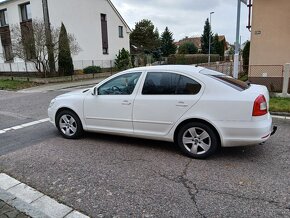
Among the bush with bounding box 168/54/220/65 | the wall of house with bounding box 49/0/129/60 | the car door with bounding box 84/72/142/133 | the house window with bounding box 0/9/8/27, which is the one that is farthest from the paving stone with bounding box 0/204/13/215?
the bush with bounding box 168/54/220/65

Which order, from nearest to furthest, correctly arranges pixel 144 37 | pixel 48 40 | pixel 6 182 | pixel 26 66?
pixel 6 182 < pixel 48 40 < pixel 26 66 < pixel 144 37

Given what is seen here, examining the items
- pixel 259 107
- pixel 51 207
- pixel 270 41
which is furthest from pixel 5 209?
pixel 270 41

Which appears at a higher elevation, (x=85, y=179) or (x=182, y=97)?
(x=182, y=97)

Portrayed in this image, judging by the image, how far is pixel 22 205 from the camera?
3133 mm

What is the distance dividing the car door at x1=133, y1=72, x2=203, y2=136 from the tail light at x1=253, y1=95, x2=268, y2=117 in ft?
2.91

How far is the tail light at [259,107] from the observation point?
400 cm

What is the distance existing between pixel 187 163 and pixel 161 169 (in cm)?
49

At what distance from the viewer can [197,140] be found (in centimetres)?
438

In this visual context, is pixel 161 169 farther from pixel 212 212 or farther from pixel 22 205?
pixel 22 205

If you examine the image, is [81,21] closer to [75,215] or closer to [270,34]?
[270,34]

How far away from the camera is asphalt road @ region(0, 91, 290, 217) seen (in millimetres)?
3068

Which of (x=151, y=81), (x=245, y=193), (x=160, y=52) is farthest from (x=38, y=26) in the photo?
Result: (x=160, y=52)

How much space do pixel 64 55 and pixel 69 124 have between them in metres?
15.3

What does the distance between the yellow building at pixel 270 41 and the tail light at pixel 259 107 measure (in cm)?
744
